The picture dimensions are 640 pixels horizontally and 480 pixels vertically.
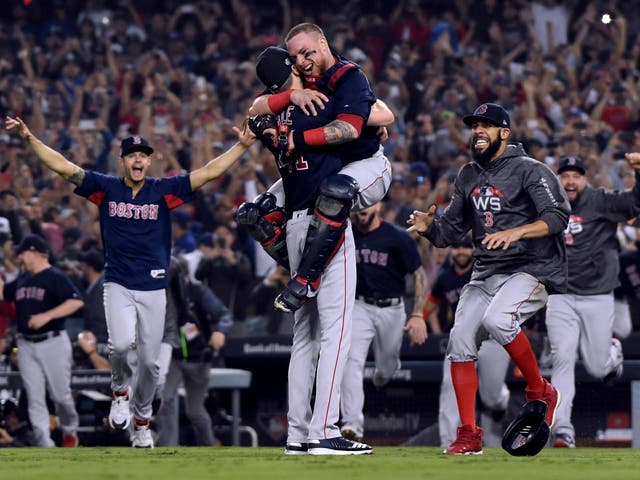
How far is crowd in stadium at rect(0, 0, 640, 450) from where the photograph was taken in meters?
15.6

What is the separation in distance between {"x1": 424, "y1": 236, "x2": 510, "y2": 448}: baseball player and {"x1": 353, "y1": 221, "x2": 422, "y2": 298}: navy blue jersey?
0.49m

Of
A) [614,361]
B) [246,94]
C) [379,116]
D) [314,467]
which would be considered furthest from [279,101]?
[246,94]

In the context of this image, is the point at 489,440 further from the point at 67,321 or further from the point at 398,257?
the point at 67,321

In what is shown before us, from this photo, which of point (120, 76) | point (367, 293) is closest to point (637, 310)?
point (367, 293)

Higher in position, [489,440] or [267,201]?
[267,201]

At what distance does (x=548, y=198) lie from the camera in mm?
8055

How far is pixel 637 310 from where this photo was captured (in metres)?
13.6

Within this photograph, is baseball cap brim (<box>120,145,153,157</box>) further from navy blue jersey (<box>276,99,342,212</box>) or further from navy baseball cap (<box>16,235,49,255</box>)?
navy baseball cap (<box>16,235,49,255</box>)

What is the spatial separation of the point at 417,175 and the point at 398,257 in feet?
14.8

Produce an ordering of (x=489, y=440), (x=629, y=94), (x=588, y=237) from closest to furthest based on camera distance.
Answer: (x=588, y=237)
(x=489, y=440)
(x=629, y=94)

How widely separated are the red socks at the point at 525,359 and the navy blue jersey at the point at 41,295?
6.13 metres

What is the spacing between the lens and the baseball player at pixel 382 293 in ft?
37.7

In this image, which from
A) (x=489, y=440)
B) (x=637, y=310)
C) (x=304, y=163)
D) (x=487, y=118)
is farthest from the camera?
(x=637, y=310)

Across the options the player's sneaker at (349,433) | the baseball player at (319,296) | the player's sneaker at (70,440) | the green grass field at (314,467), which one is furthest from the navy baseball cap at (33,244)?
the baseball player at (319,296)
